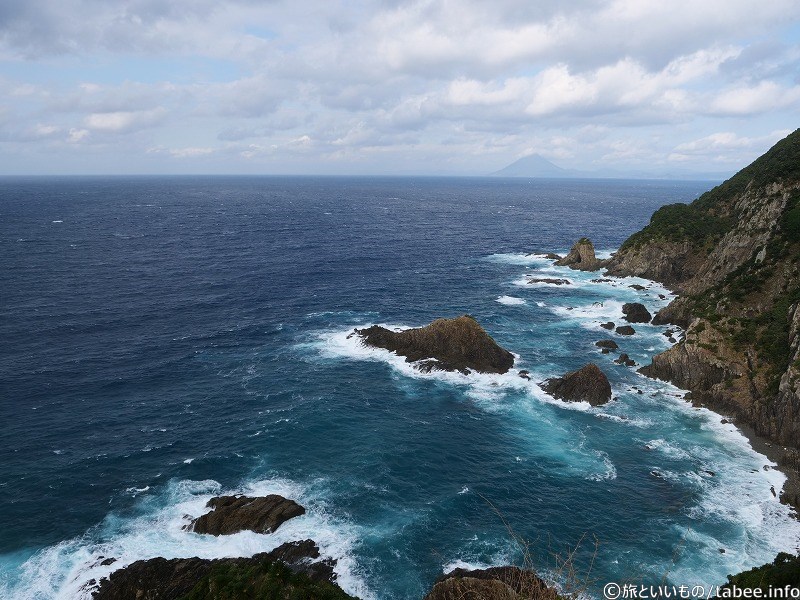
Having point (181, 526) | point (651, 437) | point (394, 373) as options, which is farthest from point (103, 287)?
point (651, 437)

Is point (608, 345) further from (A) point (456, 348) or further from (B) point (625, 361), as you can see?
(A) point (456, 348)

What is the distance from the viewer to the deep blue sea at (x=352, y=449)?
42.2m

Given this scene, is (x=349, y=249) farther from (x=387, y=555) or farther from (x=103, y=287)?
(x=387, y=555)

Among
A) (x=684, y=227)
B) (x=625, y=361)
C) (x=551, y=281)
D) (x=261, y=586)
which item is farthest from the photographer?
(x=684, y=227)

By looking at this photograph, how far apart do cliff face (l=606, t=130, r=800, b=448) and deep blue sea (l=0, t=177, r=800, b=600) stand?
434 centimetres

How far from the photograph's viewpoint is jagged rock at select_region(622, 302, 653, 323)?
Answer: 95875 millimetres

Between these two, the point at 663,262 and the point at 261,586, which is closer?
the point at 261,586

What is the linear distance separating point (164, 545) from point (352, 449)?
817 inches

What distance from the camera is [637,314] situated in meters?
96.1

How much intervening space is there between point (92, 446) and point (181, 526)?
18971mm

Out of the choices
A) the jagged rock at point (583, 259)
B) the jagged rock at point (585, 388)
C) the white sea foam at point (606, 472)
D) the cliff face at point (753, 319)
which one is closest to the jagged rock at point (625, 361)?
the cliff face at point (753, 319)

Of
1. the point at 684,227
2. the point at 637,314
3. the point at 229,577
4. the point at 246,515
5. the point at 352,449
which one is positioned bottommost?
the point at 246,515

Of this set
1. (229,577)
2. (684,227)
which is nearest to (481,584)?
(229,577)

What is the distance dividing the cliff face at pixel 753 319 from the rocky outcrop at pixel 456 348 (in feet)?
73.6
